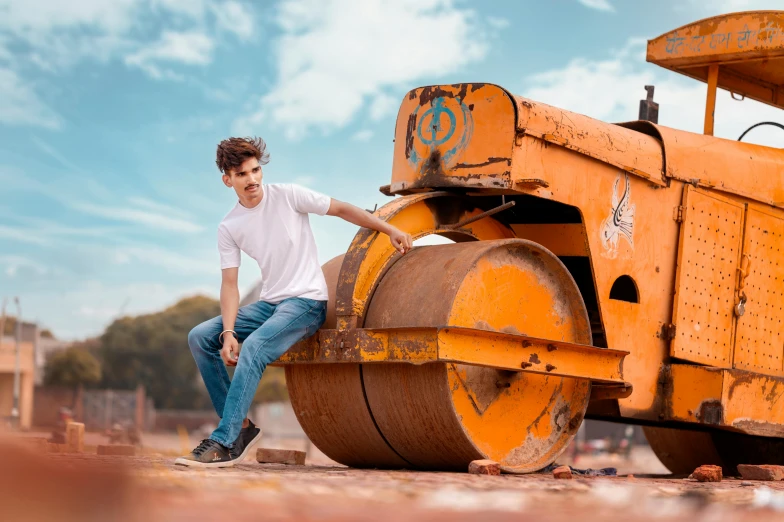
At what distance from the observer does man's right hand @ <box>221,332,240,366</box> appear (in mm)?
5379

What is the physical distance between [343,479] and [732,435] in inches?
199

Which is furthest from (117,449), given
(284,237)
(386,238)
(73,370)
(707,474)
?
(73,370)

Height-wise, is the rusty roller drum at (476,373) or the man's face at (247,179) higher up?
the man's face at (247,179)

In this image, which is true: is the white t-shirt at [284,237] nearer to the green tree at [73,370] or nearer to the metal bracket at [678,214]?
the metal bracket at [678,214]

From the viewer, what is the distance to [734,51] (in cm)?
770

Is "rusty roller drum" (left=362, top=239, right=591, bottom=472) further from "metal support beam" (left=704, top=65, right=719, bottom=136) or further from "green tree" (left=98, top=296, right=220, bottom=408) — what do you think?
"green tree" (left=98, top=296, right=220, bottom=408)

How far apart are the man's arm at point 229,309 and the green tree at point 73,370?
145ft

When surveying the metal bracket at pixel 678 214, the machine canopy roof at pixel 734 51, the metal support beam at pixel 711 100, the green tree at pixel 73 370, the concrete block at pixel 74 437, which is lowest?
the green tree at pixel 73 370

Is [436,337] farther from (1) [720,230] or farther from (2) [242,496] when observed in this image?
(1) [720,230]

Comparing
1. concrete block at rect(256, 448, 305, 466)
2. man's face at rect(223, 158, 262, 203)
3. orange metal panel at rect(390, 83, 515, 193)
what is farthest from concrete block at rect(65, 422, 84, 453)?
orange metal panel at rect(390, 83, 515, 193)

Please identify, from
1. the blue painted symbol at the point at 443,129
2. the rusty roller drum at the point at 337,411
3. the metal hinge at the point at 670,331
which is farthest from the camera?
the metal hinge at the point at 670,331

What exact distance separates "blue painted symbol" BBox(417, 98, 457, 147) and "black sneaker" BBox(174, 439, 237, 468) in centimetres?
207

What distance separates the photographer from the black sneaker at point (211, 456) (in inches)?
197

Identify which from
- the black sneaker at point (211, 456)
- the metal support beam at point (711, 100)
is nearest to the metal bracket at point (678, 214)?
the metal support beam at point (711, 100)
